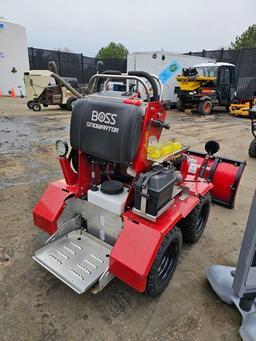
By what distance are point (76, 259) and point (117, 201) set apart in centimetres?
56

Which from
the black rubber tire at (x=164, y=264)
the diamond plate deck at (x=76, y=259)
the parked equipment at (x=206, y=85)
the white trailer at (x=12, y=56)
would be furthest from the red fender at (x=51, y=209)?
the white trailer at (x=12, y=56)

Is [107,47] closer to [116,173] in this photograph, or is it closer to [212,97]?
[212,97]

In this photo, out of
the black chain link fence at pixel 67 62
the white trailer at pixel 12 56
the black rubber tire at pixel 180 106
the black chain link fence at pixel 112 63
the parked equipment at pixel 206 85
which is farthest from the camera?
the black chain link fence at pixel 67 62

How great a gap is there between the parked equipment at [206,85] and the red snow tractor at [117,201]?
344 inches

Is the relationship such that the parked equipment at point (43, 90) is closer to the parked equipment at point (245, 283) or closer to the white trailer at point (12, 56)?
the white trailer at point (12, 56)

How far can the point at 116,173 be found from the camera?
234 centimetres

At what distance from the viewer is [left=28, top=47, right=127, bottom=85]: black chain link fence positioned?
660 inches

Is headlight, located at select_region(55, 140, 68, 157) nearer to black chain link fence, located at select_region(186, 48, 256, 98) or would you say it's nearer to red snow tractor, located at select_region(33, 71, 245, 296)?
red snow tractor, located at select_region(33, 71, 245, 296)

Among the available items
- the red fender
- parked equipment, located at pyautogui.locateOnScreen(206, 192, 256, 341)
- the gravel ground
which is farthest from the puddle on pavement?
parked equipment, located at pyautogui.locateOnScreen(206, 192, 256, 341)

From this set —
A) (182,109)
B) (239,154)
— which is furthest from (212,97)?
(239,154)

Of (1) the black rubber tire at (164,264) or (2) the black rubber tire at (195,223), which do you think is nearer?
(1) the black rubber tire at (164,264)

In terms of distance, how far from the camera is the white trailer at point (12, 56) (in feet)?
44.2

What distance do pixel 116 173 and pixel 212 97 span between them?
32.2 ft

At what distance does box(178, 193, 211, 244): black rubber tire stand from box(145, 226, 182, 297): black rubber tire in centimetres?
40
